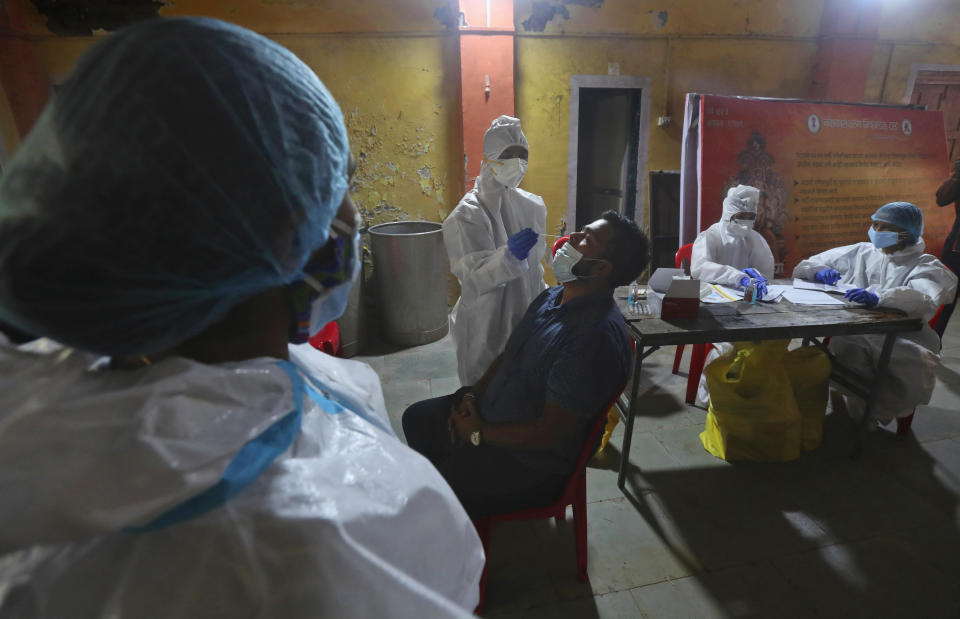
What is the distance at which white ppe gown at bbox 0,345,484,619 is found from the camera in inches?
17.7

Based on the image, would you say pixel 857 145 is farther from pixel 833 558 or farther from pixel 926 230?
pixel 833 558

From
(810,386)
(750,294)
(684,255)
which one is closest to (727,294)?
(750,294)

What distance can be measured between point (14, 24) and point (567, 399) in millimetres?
5410

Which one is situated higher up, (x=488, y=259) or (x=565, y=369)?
(x=488, y=259)

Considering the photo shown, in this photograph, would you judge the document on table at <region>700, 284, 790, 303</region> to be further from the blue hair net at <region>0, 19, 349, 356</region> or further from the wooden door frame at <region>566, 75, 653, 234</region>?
the blue hair net at <region>0, 19, 349, 356</region>

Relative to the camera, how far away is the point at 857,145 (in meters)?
4.19

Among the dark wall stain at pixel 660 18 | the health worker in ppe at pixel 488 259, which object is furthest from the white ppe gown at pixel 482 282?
the dark wall stain at pixel 660 18

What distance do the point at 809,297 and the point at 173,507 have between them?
3.23 metres

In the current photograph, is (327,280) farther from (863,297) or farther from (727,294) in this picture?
(863,297)

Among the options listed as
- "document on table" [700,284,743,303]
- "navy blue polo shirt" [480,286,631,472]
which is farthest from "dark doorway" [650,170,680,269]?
"navy blue polo shirt" [480,286,631,472]

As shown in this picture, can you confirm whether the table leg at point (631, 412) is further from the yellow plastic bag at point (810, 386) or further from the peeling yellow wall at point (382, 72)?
the peeling yellow wall at point (382, 72)

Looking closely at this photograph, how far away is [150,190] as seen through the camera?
18.2 inches

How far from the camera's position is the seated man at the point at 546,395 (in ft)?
5.11

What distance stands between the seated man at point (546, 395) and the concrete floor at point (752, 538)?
20.7 inches
